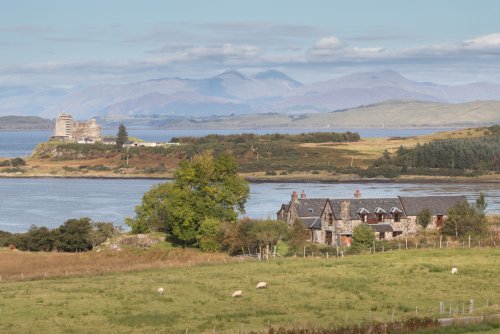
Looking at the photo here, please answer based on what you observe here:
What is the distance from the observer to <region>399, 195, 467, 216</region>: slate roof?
7825cm

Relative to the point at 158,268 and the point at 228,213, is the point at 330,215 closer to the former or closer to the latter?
the point at 228,213

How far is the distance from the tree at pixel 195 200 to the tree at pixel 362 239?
470 inches

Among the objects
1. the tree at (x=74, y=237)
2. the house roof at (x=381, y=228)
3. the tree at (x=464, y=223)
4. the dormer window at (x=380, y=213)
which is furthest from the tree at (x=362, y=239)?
the tree at (x=74, y=237)

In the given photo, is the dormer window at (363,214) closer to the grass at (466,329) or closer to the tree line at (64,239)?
the tree line at (64,239)

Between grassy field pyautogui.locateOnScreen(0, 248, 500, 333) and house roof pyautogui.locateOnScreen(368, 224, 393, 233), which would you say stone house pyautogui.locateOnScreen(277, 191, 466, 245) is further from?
grassy field pyautogui.locateOnScreen(0, 248, 500, 333)

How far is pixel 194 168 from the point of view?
255 ft

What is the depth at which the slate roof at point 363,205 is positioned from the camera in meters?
74.4

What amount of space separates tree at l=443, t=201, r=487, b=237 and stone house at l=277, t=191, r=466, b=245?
3660 mm

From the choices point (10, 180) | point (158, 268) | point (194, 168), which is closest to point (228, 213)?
point (194, 168)

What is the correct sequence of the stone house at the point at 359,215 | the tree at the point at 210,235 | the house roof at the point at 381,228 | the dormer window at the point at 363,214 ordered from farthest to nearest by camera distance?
the dormer window at the point at 363,214
the house roof at the point at 381,228
the stone house at the point at 359,215
the tree at the point at 210,235

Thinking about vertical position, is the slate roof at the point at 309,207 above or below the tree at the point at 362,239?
above

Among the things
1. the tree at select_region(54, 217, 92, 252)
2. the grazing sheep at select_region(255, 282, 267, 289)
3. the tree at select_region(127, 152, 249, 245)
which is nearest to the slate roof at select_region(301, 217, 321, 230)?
the tree at select_region(127, 152, 249, 245)

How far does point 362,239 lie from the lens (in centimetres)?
6762

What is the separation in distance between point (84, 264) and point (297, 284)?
71.8 feet
